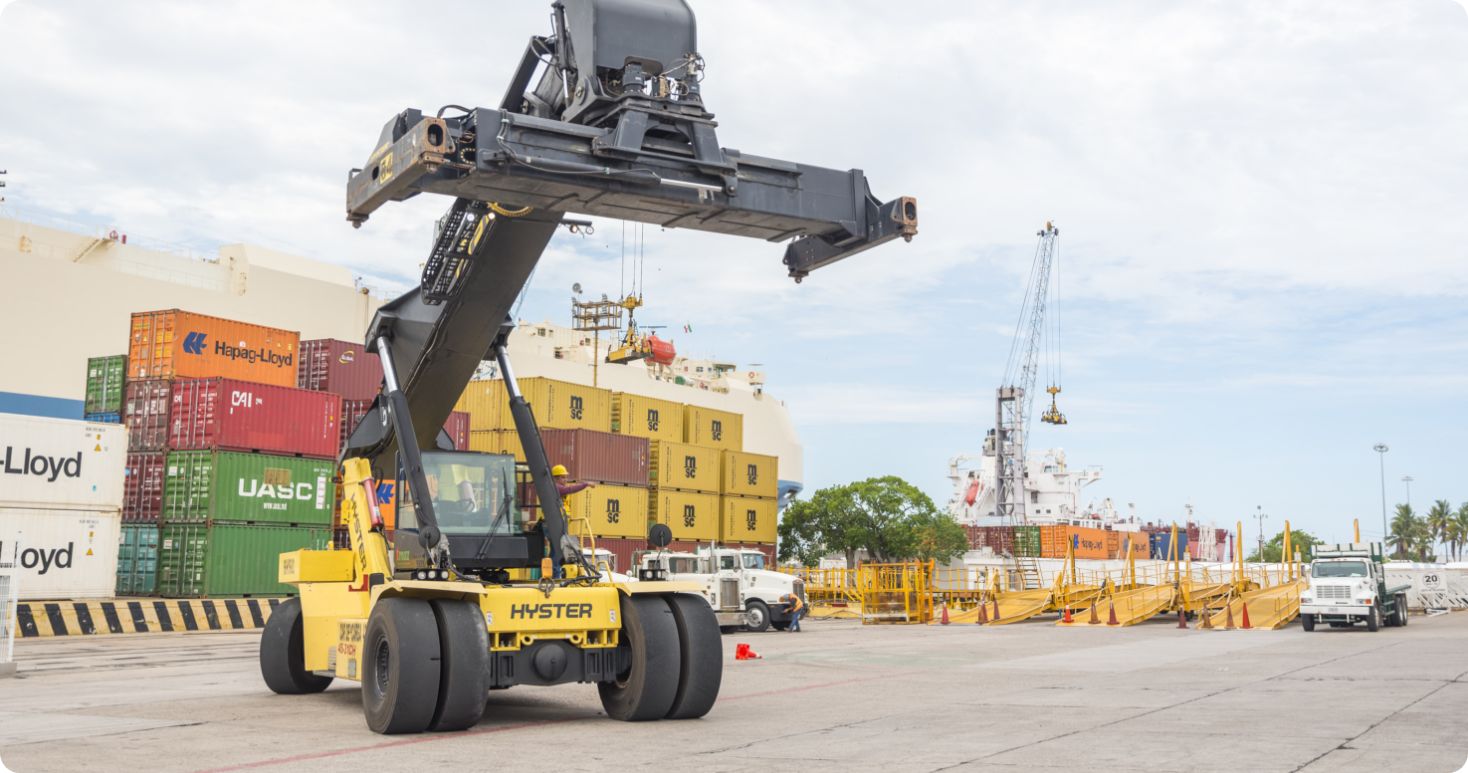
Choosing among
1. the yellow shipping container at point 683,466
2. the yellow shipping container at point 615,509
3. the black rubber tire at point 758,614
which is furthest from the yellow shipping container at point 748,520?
the black rubber tire at point 758,614

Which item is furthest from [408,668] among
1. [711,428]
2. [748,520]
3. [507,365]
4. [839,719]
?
[711,428]

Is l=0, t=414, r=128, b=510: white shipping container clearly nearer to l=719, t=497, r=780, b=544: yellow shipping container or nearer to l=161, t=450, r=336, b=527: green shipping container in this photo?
l=161, t=450, r=336, b=527: green shipping container

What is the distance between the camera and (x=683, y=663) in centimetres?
1130

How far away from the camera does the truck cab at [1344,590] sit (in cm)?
3052

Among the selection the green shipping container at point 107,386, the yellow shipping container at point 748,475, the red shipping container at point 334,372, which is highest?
the red shipping container at point 334,372

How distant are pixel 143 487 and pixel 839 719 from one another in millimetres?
22722

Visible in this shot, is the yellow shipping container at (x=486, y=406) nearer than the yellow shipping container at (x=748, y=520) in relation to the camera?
Yes

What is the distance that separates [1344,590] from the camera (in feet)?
101

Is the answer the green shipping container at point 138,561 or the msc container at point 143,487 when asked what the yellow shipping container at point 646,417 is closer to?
the msc container at point 143,487

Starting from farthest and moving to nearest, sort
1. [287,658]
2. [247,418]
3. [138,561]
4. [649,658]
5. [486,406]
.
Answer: [486,406], [138,561], [247,418], [287,658], [649,658]

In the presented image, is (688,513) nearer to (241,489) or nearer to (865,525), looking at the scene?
(241,489)

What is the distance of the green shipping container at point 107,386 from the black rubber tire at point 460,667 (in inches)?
932

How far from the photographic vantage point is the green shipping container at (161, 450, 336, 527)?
89.5ft

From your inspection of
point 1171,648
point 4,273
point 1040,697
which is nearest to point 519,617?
point 1040,697
